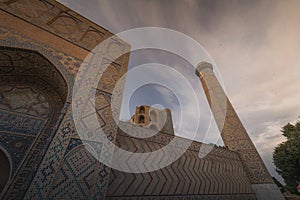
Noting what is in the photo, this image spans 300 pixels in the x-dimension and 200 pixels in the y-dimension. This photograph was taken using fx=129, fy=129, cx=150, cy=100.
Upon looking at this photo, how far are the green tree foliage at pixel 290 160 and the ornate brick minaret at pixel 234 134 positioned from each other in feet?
8.31

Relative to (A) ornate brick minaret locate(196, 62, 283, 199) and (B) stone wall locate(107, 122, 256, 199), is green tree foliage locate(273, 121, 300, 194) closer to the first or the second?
(A) ornate brick minaret locate(196, 62, 283, 199)

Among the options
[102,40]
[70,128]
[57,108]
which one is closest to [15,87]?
[57,108]

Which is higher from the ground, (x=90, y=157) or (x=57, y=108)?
(x=57, y=108)

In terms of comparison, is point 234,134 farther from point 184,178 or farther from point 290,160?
point 184,178

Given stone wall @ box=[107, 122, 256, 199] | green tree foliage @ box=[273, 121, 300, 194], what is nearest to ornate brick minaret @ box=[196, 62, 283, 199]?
stone wall @ box=[107, 122, 256, 199]

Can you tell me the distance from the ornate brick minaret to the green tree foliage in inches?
99.7

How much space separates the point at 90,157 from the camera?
212 cm

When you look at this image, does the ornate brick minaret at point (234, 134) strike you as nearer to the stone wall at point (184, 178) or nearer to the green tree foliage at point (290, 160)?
the stone wall at point (184, 178)

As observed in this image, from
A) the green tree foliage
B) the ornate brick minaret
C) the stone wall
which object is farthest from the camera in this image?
the green tree foliage

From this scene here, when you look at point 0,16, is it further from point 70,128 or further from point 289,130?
point 289,130

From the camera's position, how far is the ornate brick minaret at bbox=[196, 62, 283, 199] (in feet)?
14.7

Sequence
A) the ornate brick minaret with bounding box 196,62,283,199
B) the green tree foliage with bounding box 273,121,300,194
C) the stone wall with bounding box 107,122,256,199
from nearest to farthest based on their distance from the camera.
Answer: the stone wall with bounding box 107,122,256,199, the ornate brick minaret with bounding box 196,62,283,199, the green tree foliage with bounding box 273,121,300,194

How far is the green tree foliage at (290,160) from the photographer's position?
599cm

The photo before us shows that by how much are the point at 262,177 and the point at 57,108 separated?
22.6ft
